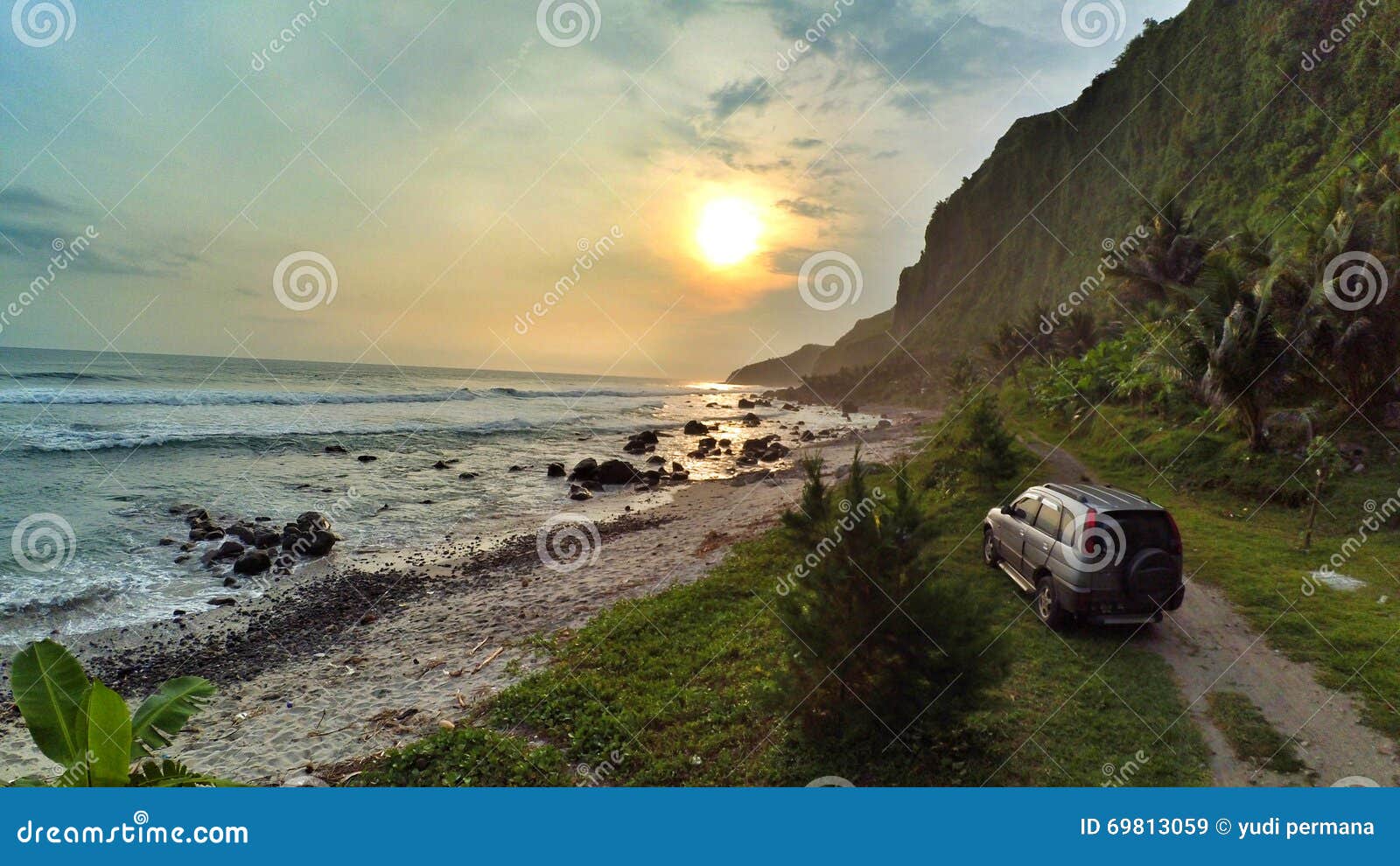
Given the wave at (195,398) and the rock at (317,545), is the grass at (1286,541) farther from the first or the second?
the wave at (195,398)

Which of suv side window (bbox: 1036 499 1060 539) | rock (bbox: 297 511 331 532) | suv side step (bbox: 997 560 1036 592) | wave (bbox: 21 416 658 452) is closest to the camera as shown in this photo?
suv side window (bbox: 1036 499 1060 539)

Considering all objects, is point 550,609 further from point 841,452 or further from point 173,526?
point 841,452

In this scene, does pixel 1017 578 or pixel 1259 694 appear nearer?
pixel 1259 694

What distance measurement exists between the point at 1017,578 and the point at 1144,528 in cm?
248

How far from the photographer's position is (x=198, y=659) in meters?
11.1

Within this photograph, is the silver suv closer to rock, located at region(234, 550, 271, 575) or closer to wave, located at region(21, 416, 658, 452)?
rock, located at region(234, 550, 271, 575)

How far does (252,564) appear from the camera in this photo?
15680mm

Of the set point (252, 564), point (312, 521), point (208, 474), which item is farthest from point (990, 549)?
point (208, 474)

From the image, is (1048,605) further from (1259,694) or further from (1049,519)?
(1259,694)

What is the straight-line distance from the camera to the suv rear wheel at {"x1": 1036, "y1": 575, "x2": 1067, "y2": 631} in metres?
8.80

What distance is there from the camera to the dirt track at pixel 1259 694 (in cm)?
591

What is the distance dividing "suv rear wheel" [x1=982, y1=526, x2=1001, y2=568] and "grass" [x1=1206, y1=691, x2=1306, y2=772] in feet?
14.0

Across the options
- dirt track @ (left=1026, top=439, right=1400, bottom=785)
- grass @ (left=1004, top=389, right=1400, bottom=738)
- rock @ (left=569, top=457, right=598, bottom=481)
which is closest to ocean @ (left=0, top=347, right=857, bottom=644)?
rock @ (left=569, top=457, right=598, bottom=481)

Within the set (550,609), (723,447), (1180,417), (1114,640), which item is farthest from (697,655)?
(723,447)
